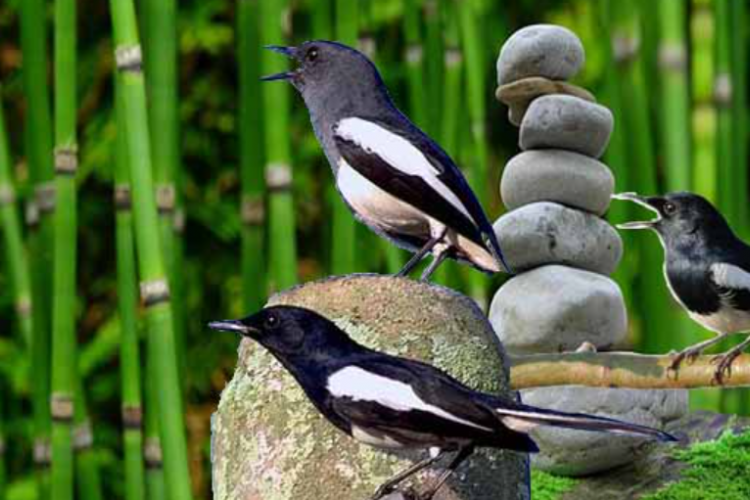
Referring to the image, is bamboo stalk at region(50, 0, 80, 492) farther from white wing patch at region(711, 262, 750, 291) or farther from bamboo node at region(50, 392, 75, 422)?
white wing patch at region(711, 262, 750, 291)

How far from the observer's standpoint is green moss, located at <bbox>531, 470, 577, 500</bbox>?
7.20 feet

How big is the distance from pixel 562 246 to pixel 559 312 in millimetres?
103

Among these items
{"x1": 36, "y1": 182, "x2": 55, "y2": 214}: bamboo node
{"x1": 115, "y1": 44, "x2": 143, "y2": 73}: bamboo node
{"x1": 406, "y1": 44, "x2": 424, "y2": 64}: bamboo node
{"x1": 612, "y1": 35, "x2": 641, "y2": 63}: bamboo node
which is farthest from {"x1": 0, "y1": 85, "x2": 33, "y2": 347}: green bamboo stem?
{"x1": 612, "y1": 35, "x2": 641, "y2": 63}: bamboo node

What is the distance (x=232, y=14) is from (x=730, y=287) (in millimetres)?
2044

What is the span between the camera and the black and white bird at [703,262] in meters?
Result: 1.80

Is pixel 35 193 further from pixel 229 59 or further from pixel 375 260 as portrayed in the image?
pixel 229 59

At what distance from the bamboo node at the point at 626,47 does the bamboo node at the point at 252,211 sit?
2.00ft

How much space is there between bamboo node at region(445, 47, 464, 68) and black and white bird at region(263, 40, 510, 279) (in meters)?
1.24

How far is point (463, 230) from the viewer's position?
1414mm

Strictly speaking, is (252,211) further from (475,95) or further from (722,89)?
(722,89)

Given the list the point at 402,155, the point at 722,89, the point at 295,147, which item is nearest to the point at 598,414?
the point at 722,89

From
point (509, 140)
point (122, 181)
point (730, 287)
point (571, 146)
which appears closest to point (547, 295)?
point (571, 146)

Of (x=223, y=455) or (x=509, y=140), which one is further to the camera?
(x=509, y=140)

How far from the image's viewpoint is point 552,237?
2160 millimetres
